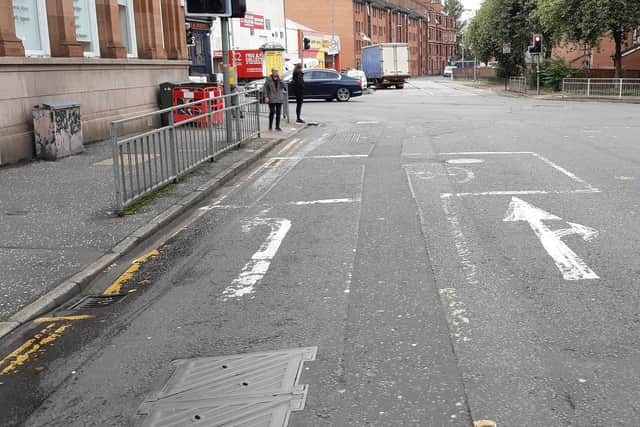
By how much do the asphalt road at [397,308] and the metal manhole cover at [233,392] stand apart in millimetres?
100

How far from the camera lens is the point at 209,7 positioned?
1417 centimetres

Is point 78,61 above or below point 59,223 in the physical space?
above

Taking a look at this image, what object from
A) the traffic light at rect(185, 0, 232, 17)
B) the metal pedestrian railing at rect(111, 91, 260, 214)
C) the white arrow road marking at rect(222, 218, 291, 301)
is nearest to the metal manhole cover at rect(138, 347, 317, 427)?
the white arrow road marking at rect(222, 218, 291, 301)

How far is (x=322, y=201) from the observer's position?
9.82 metres

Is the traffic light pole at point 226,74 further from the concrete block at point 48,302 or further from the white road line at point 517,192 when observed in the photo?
the concrete block at point 48,302

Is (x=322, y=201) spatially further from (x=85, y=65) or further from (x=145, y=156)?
(x=85, y=65)

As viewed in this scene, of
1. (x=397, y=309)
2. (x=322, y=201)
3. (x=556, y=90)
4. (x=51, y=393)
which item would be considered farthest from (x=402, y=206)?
(x=556, y=90)

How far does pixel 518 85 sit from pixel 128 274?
→ 45729mm

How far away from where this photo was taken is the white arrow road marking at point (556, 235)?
6.18 metres

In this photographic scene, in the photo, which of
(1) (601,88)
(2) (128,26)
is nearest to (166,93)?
(2) (128,26)

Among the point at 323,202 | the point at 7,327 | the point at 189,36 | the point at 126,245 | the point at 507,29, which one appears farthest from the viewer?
the point at 507,29

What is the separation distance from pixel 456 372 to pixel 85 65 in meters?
14.2

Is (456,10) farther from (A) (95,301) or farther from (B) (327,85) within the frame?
(A) (95,301)

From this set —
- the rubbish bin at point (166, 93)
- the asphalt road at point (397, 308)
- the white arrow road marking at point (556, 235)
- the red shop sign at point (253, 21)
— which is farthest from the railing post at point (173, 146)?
the red shop sign at point (253, 21)
